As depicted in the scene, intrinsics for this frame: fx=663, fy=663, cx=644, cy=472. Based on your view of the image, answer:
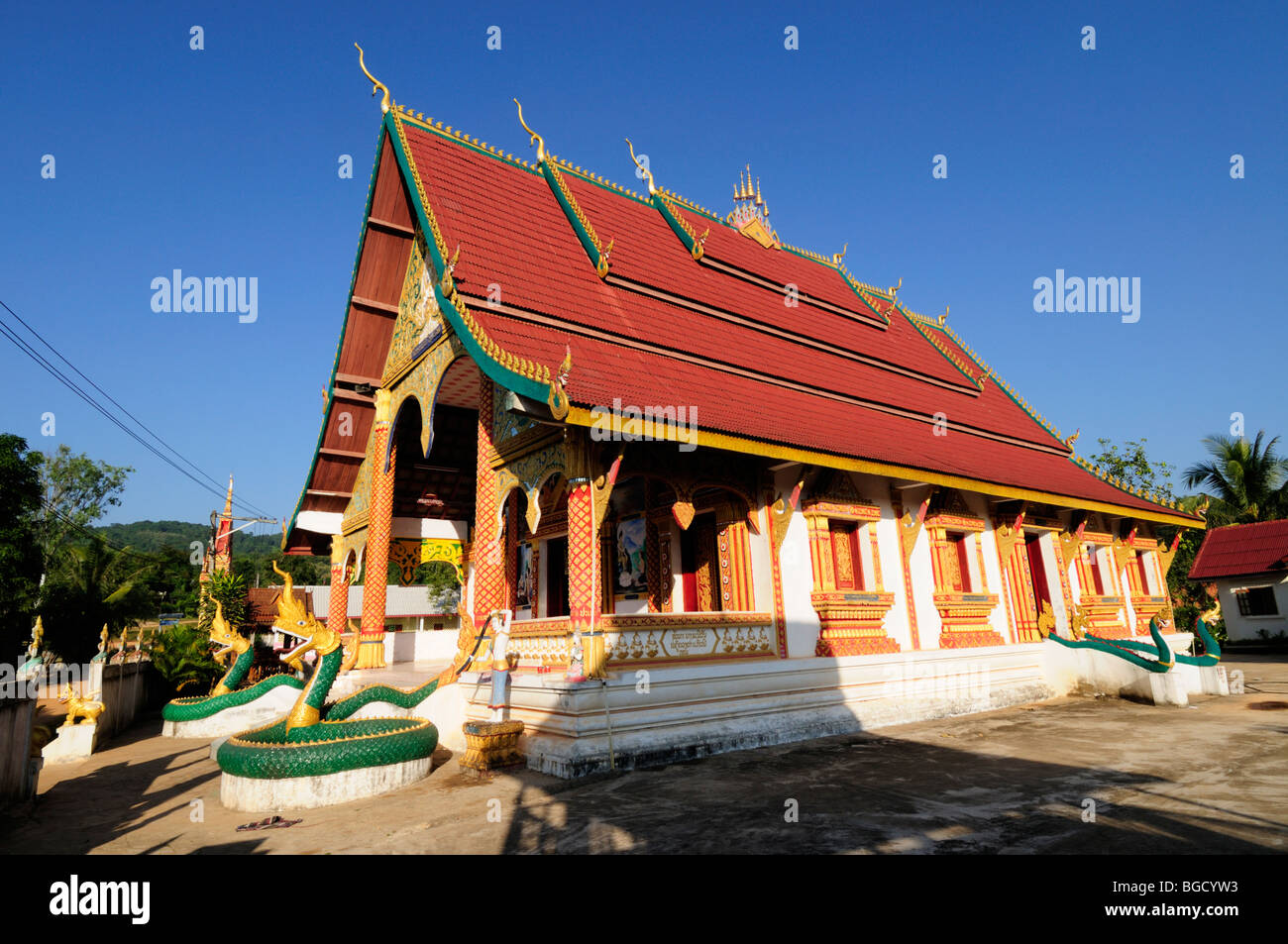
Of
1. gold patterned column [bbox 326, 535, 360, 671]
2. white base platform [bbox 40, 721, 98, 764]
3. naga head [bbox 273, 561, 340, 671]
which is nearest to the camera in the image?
naga head [bbox 273, 561, 340, 671]

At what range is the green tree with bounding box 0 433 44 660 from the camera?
1788 cm

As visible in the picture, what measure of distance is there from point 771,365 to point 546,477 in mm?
4696

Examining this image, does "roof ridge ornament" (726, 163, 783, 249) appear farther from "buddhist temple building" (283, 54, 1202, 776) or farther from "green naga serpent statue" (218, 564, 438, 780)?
"green naga serpent statue" (218, 564, 438, 780)

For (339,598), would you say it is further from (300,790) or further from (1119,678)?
(1119,678)

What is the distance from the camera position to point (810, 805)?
15.1 ft

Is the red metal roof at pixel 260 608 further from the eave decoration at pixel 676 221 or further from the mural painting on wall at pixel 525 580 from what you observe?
the eave decoration at pixel 676 221

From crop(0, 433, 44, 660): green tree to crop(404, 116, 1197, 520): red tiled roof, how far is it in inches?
689

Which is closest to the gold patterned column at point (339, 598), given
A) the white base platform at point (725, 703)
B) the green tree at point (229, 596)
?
the white base platform at point (725, 703)

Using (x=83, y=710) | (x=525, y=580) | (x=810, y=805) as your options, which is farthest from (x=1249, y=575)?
(x=83, y=710)

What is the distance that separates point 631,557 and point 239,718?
21.8 ft

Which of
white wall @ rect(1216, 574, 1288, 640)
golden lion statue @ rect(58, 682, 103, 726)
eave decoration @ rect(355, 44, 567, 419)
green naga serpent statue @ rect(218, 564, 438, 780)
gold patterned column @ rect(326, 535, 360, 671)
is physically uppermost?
eave decoration @ rect(355, 44, 567, 419)

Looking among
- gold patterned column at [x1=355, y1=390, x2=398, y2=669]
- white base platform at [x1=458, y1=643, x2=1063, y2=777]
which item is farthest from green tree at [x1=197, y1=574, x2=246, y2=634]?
white base platform at [x1=458, y1=643, x2=1063, y2=777]
